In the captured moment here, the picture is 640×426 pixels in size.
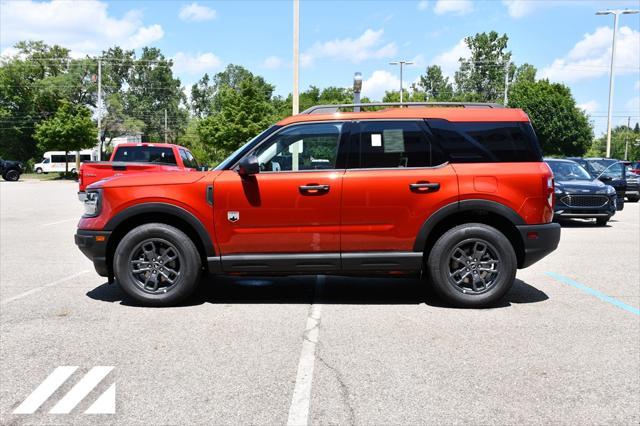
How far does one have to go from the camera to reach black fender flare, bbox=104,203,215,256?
5.54m

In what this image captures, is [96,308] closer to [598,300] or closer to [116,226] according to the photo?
[116,226]

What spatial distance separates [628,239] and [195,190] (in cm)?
918

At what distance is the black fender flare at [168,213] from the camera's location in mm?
5539

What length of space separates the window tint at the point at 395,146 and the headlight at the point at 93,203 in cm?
261

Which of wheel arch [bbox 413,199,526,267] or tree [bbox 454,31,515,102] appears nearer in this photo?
wheel arch [bbox 413,199,526,267]

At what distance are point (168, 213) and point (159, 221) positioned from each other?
24 cm

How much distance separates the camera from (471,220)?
5781mm

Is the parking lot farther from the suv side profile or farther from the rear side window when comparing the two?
the rear side window

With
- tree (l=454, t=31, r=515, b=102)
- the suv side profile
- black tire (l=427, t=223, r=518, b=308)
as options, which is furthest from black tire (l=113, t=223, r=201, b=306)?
tree (l=454, t=31, r=515, b=102)

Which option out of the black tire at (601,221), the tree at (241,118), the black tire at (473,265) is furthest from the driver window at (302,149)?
the tree at (241,118)

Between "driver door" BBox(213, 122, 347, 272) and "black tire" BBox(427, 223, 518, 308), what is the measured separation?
1.03m

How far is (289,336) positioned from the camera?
4680mm

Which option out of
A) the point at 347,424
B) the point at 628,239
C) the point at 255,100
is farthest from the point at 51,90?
the point at 347,424

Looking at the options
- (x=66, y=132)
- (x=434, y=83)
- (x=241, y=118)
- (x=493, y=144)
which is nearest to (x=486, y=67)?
(x=434, y=83)
